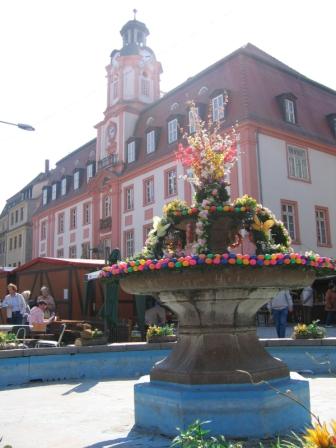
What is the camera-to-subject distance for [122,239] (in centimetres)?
3078

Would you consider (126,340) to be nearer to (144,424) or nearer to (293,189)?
(144,424)

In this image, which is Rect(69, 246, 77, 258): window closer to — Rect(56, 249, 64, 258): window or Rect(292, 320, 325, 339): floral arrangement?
Rect(56, 249, 64, 258): window

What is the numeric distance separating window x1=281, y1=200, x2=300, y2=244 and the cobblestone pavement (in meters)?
16.8

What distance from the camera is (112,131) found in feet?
111

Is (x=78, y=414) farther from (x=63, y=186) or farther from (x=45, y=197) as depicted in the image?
(x=45, y=197)

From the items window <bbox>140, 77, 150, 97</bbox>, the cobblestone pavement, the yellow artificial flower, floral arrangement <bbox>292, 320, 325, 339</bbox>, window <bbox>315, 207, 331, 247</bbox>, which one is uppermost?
window <bbox>140, 77, 150, 97</bbox>

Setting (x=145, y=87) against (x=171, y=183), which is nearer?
(x=171, y=183)

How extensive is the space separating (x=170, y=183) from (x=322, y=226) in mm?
8144

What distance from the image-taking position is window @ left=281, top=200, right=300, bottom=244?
23938 millimetres

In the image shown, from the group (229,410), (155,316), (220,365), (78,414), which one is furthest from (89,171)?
(229,410)

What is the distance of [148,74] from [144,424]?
3236 cm

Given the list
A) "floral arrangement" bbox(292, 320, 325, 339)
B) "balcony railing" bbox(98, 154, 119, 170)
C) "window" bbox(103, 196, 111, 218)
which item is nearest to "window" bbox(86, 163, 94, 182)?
"balcony railing" bbox(98, 154, 119, 170)

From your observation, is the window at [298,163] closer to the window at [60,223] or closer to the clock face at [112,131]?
the clock face at [112,131]

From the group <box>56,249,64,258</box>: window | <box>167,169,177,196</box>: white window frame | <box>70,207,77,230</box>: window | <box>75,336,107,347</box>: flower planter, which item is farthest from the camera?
<box>56,249,64,258</box>: window
